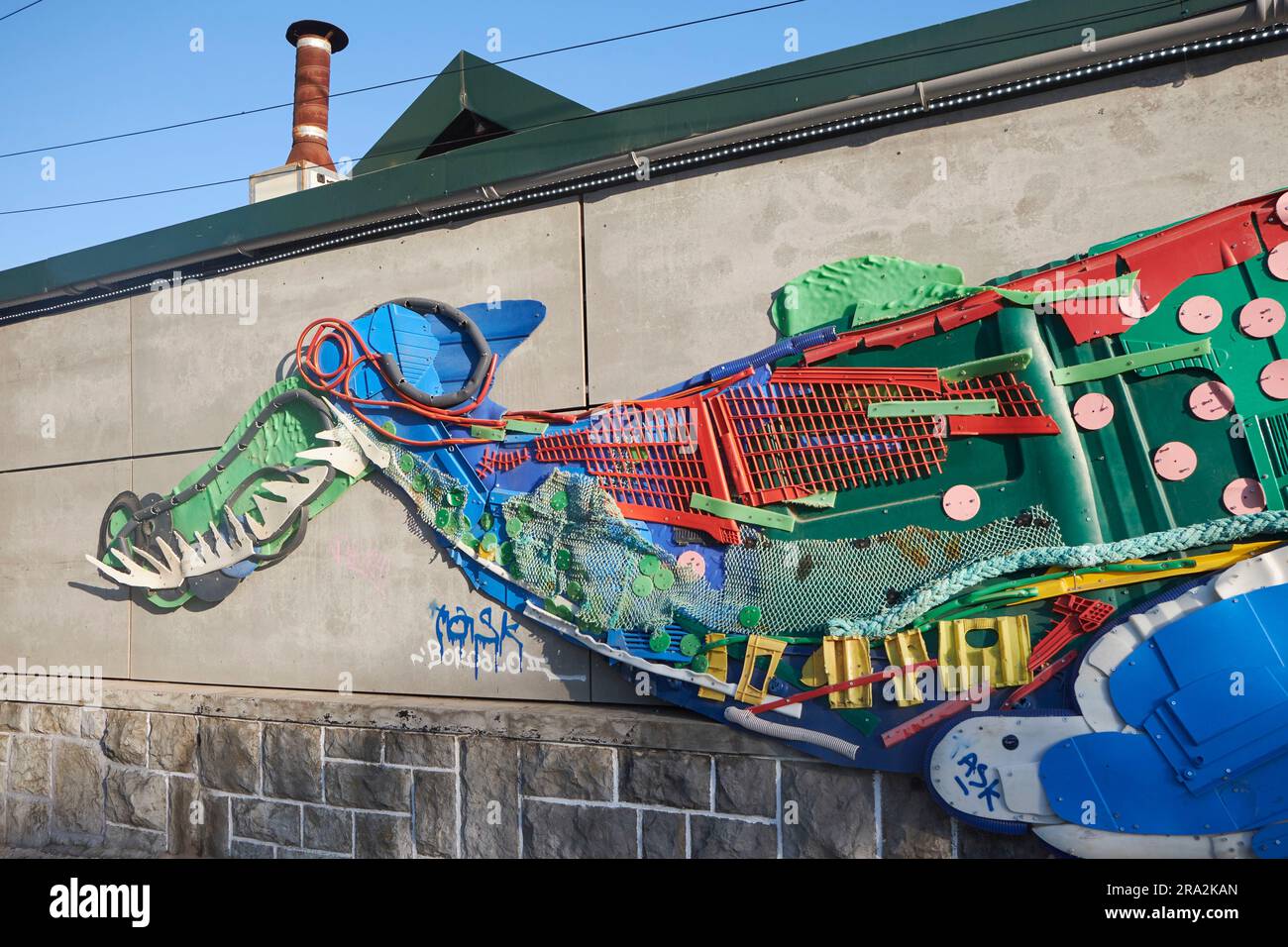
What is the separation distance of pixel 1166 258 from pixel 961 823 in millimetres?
2092

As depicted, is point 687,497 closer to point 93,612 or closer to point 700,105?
point 700,105

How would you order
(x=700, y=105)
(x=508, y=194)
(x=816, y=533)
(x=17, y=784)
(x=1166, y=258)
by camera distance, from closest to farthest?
(x=1166, y=258) < (x=816, y=533) < (x=700, y=105) < (x=508, y=194) < (x=17, y=784)

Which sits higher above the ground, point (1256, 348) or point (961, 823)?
point (1256, 348)

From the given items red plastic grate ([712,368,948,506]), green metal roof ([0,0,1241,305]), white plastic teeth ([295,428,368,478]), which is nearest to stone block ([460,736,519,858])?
white plastic teeth ([295,428,368,478])

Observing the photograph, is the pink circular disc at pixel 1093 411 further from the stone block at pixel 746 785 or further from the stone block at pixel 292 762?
the stone block at pixel 292 762

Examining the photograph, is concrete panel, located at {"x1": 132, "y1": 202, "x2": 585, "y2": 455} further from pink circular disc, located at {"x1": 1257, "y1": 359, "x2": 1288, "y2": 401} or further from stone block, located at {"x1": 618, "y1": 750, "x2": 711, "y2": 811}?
pink circular disc, located at {"x1": 1257, "y1": 359, "x2": 1288, "y2": 401}

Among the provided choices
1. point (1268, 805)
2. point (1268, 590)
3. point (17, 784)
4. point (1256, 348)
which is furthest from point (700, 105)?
point (17, 784)

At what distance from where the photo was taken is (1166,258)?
338cm

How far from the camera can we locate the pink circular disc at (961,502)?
3615mm

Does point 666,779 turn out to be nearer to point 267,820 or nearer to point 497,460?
point 497,460

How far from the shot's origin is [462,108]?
7547 mm

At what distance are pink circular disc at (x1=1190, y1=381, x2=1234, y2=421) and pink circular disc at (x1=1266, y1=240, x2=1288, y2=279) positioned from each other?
0.38m

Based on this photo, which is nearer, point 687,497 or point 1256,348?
point 1256,348

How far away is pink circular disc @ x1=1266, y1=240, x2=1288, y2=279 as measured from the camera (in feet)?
10.6
